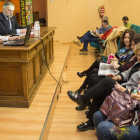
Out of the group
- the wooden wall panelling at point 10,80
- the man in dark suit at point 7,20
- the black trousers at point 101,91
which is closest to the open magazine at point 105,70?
the black trousers at point 101,91

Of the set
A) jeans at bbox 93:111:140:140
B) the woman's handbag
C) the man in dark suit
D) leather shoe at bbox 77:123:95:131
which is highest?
the man in dark suit

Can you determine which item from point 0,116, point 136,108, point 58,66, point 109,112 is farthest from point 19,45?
point 58,66

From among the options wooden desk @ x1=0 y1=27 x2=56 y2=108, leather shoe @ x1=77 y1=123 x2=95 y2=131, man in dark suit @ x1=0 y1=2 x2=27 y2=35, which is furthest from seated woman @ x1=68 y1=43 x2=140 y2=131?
man in dark suit @ x1=0 y1=2 x2=27 y2=35

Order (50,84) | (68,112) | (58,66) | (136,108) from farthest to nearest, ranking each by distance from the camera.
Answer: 1. (58,66)
2. (50,84)
3. (68,112)
4. (136,108)

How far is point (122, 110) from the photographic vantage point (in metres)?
1.54

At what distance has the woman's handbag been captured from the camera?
1.54 m

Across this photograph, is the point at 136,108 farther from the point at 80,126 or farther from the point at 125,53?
the point at 125,53

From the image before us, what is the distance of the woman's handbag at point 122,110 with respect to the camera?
60.5 inches

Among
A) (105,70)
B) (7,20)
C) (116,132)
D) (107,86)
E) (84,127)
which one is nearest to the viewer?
(116,132)

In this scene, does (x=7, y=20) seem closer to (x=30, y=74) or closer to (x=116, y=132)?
(x=30, y=74)

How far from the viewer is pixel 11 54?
7.13 ft

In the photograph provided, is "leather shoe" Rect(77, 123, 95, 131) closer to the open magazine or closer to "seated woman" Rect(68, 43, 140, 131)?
"seated woman" Rect(68, 43, 140, 131)

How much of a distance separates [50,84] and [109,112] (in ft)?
5.17

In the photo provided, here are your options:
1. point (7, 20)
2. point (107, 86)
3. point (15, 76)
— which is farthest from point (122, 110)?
point (7, 20)
